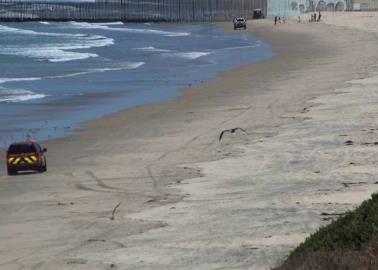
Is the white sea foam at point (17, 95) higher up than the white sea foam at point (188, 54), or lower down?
higher up

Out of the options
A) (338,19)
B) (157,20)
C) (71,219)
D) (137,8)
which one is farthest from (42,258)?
(137,8)

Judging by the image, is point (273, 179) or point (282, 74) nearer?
point (273, 179)

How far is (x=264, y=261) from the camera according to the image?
9.74 meters

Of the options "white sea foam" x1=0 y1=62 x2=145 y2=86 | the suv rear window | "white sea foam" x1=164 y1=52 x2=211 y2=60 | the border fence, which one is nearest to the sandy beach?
the suv rear window

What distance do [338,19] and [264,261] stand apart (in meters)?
98.3

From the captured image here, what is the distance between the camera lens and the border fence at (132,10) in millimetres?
145750

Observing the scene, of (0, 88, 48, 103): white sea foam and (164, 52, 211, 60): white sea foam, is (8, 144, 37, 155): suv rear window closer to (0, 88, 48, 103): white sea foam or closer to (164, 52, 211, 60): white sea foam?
(0, 88, 48, 103): white sea foam

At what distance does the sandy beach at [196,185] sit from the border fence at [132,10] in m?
111

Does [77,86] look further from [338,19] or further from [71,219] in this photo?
[338,19]

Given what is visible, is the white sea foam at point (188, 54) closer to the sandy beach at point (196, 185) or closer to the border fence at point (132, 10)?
the sandy beach at point (196, 185)

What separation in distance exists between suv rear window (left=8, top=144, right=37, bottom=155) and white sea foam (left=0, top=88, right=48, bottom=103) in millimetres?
13252

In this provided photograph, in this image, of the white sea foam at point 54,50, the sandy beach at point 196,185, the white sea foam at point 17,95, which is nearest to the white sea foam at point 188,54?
the white sea foam at point 54,50

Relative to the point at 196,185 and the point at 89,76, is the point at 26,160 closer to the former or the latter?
the point at 196,185

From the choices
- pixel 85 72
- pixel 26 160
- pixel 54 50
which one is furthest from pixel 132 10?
pixel 26 160
